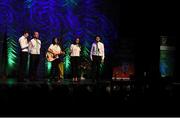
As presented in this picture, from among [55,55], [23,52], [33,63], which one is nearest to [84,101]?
[23,52]

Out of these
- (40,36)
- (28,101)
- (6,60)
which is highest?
(40,36)

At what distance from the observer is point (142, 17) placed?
17875mm

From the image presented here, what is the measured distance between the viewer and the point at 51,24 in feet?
55.7

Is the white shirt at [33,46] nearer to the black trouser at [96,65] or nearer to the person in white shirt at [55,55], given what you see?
the person in white shirt at [55,55]

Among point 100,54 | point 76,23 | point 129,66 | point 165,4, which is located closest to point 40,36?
point 76,23

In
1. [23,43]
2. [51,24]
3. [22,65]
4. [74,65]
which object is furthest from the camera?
[51,24]

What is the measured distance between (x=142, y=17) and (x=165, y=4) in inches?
44.6

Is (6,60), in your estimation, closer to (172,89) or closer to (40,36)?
(40,36)

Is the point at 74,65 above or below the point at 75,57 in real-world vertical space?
below

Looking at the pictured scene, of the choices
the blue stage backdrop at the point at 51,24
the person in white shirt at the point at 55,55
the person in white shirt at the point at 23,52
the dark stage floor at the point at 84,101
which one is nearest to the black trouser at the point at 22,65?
the person in white shirt at the point at 23,52

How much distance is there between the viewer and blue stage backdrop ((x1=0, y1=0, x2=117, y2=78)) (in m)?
16.3

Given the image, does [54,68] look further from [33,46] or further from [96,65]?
[96,65]

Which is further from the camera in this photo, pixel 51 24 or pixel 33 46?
pixel 51 24

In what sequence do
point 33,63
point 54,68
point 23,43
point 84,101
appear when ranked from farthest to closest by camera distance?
point 54,68 < point 33,63 < point 23,43 < point 84,101
